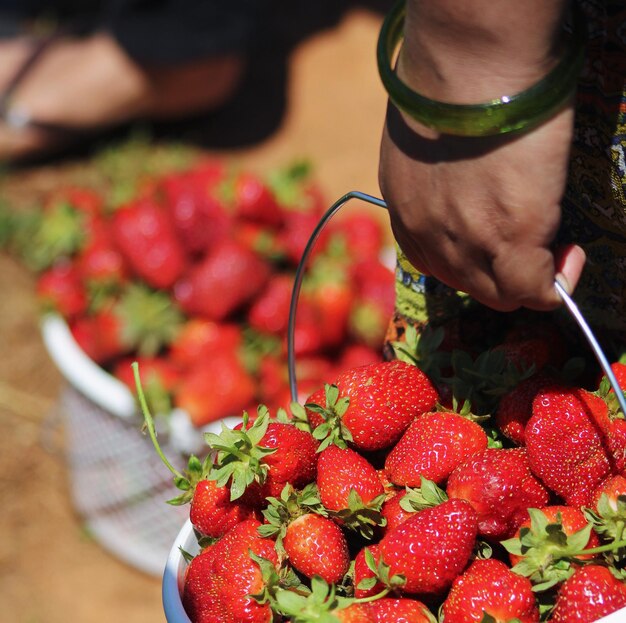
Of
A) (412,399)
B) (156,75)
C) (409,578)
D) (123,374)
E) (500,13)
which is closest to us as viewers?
(500,13)

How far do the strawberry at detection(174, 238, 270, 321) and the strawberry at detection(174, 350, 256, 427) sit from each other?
12cm

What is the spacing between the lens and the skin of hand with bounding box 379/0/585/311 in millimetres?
703

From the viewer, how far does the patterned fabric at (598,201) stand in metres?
0.80

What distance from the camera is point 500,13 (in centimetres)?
66

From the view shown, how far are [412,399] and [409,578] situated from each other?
8.0 inches

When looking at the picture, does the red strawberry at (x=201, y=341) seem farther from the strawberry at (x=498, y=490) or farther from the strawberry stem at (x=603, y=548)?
the strawberry stem at (x=603, y=548)

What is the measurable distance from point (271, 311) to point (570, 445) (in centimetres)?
109

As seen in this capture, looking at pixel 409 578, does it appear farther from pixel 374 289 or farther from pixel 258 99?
pixel 258 99

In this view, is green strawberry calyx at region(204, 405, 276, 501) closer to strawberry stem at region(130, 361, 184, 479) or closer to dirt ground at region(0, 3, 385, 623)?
strawberry stem at region(130, 361, 184, 479)

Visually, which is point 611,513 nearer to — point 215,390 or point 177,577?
point 177,577

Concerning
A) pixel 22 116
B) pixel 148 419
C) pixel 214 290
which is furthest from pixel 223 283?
pixel 22 116

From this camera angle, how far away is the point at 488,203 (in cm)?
72

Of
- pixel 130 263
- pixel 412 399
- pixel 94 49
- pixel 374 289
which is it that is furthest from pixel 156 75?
pixel 412 399

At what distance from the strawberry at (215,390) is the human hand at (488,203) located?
0.99 metres
